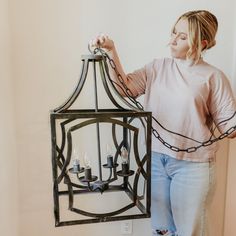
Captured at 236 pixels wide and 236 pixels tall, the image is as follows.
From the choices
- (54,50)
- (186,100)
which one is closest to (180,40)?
(186,100)

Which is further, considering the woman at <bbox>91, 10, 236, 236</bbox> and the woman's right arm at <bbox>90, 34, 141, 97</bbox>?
the woman at <bbox>91, 10, 236, 236</bbox>

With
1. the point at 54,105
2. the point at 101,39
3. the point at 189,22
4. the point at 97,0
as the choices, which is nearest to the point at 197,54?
the point at 189,22

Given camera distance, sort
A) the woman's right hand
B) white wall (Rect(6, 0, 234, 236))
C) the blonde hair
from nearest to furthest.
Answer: the woman's right hand, the blonde hair, white wall (Rect(6, 0, 234, 236))

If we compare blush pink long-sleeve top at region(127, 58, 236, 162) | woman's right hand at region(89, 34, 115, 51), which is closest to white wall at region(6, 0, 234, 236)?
blush pink long-sleeve top at region(127, 58, 236, 162)

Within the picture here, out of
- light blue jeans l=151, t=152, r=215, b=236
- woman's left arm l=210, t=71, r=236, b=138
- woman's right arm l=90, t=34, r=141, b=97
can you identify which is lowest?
light blue jeans l=151, t=152, r=215, b=236

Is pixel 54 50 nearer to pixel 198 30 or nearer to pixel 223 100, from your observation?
pixel 198 30

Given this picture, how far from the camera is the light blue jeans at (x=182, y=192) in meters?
1.46

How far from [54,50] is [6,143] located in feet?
1.78

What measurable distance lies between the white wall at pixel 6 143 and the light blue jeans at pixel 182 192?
28.7 inches

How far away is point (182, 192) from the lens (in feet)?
4.83

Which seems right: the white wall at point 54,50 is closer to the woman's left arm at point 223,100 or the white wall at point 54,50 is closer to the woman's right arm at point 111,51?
the woman's right arm at point 111,51

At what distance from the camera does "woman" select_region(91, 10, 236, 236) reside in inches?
56.2

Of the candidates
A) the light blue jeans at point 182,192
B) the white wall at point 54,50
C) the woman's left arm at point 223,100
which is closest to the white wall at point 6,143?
the white wall at point 54,50

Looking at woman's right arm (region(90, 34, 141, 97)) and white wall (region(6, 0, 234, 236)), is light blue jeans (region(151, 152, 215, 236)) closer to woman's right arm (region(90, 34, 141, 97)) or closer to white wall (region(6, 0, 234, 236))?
woman's right arm (region(90, 34, 141, 97))
